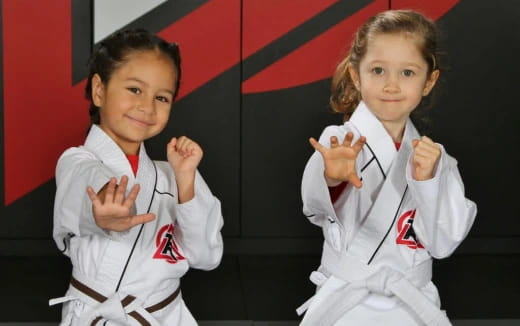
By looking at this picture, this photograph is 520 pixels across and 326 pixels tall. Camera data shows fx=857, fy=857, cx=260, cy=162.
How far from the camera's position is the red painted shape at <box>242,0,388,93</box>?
3.64m

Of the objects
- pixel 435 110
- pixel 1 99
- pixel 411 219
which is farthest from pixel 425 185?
pixel 1 99

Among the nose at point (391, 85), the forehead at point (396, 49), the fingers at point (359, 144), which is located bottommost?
the fingers at point (359, 144)

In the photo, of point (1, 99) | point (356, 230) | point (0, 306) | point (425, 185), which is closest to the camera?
point (425, 185)

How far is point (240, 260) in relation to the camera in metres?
3.62

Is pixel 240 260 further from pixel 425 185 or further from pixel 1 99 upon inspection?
pixel 425 185

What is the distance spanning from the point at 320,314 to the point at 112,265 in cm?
49

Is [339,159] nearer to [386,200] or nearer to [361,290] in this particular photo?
[386,200]

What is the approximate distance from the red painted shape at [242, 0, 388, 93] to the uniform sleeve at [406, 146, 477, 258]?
1709mm

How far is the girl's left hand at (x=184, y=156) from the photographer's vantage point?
6.34ft

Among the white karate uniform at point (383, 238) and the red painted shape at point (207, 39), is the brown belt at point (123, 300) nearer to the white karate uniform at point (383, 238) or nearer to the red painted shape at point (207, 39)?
the white karate uniform at point (383, 238)

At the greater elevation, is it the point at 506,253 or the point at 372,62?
the point at 372,62

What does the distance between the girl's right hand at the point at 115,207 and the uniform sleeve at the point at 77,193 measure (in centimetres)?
7

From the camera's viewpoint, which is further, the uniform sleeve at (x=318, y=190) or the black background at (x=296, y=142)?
the black background at (x=296, y=142)

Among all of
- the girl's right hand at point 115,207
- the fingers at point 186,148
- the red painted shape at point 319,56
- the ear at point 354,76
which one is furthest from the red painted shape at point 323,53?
the girl's right hand at point 115,207
